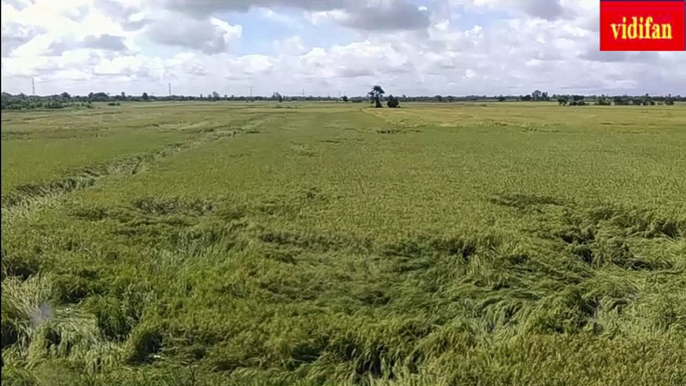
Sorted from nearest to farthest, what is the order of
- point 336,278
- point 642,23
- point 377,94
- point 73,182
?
point 642,23 < point 336,278 < point 73,182 < point 377,94

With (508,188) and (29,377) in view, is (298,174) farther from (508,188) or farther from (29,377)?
(29,377)

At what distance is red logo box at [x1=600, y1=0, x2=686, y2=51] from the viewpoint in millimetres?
5902

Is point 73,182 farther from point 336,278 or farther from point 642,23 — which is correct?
point 642,23

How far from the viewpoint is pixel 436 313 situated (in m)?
8.26

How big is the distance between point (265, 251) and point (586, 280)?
5306mm

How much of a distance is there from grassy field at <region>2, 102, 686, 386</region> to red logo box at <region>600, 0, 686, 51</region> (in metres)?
3.37

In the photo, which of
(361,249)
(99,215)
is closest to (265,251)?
(361,249)

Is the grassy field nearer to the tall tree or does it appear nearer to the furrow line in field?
the furrow line in field

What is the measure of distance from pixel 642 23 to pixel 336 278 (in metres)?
5.38

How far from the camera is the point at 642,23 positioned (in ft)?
20.2

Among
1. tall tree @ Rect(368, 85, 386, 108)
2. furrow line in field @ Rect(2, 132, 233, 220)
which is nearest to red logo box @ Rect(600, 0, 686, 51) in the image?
furrow line in field @ Rect(2, 132, 233, 220)

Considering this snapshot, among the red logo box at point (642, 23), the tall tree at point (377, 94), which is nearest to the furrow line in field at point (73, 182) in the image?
the red logo box at point (642, 23)

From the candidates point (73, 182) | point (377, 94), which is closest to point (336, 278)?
point (73, 182)

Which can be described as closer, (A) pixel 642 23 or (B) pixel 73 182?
(A) pixel 642 23
